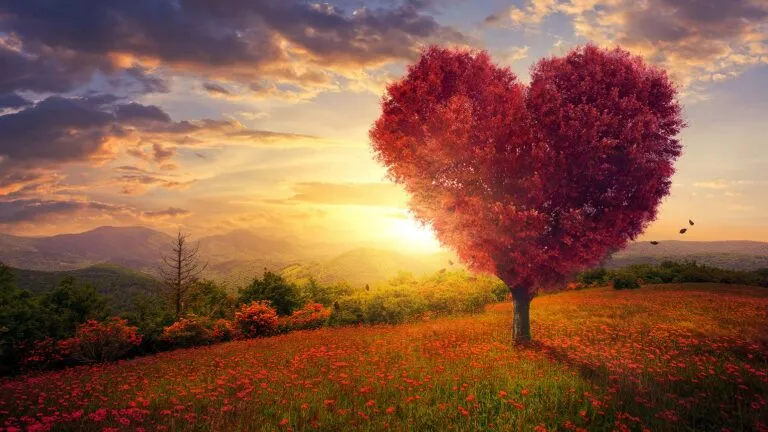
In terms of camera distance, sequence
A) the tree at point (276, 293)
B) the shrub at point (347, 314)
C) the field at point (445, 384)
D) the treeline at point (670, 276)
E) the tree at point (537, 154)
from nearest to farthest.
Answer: the field at point (445, 384), the tree at point (537, 154), the shrub at point (347, 314), the tree at point (276, 293), the treeline at point (670, 276)

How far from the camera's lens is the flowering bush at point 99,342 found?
17.3 m

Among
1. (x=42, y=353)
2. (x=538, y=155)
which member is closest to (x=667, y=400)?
(x=538, y=155)

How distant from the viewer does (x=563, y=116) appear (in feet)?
42.9

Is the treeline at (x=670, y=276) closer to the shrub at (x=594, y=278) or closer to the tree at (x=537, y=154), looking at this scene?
the shrub at (x=594, y=278)

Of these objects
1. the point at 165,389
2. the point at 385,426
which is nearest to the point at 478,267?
the point at 385,426

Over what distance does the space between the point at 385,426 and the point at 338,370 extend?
425 centimetres

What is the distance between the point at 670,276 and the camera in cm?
3484

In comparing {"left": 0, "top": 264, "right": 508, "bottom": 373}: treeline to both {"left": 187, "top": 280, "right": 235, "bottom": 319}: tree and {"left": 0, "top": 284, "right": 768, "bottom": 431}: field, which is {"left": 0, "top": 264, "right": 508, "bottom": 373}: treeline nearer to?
{"left": 187, "top": 280, "right": 235, "bottom": 319}: tree

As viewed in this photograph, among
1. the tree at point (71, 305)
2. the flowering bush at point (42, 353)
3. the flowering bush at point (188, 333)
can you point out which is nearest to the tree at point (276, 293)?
the flowering bush at point (188, 333)

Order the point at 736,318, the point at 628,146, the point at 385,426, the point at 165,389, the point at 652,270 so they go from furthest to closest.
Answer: the point at 652,270 < the point at 736,318 < the point at 628,146 < the point at 165,389 < the point at 385,426

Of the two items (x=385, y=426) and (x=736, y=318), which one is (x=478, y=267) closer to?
(x=385, y=426)

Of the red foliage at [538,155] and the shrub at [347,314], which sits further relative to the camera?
the shrub at [347,314]

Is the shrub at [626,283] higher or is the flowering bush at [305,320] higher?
the shrub at [626,283]

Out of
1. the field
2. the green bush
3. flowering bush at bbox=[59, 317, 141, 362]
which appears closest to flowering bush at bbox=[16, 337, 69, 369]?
flowering bush at bbox=[59, 317, 141, 362]
